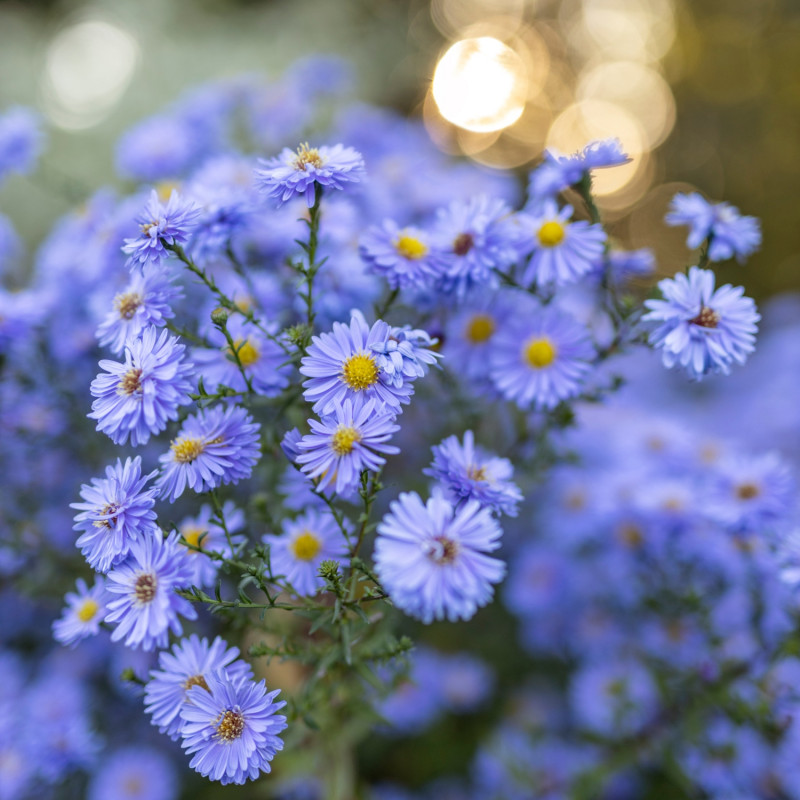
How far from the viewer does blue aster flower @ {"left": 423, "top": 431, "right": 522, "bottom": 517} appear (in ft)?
1.86

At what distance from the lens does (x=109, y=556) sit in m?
0.55

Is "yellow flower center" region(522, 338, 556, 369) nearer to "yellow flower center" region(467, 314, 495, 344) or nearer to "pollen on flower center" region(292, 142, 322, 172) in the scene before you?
"yellow flower center" region(467, 314, 495, 344)

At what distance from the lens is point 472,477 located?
0.59m

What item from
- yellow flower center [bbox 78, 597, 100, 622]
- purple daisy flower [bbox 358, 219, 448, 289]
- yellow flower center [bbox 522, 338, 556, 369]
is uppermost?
purple daisy flower [bbox 358, 219, 448, 289]

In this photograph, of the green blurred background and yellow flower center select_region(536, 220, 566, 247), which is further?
the green blurred background

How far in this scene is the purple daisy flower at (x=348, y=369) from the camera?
0.55 meters

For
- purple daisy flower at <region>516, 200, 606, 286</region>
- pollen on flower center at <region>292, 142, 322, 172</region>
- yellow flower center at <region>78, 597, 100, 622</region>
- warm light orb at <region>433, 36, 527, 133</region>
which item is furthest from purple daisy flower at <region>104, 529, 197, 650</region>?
warm light orb at <region>433, 36, 527, 133</region>

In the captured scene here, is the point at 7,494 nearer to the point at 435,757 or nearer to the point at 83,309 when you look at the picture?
the point at 83,309

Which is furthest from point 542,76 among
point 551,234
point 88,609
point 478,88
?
point 88,609

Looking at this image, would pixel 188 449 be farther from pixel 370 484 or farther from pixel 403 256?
pixel 403 256

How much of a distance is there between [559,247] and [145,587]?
50 cm

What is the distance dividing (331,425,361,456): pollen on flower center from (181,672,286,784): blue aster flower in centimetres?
18

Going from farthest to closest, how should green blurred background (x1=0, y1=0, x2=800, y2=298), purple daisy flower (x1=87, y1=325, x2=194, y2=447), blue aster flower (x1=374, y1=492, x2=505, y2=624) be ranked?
green blurred background (x1=0, y1=0, x2=800, y2=298) → purple daisy flower (x1=87, y1=325, x2=194, y2=447) → blue aster flower (x1=374, y1=492, x2=505, y2=624)

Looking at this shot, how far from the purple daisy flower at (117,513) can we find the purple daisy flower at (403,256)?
0.28 metres
